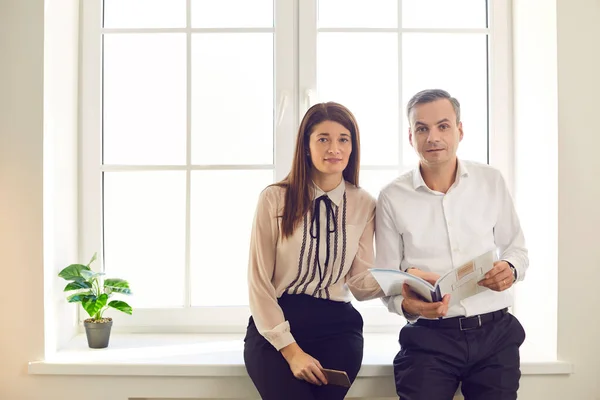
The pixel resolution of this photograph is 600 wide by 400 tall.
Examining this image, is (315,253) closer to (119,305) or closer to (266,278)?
(266,278)

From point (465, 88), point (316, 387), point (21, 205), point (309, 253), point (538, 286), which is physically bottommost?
point (316, 387)

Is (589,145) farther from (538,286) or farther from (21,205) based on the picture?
(21,205)

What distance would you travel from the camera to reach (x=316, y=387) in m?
1.74

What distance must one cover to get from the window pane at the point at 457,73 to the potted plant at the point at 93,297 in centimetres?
118

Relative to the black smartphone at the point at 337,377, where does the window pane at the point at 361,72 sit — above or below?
above

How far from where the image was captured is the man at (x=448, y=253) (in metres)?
1.74

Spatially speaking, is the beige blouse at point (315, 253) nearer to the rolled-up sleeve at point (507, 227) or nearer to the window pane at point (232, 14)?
the rolled-up sleeve at point (507, 227)

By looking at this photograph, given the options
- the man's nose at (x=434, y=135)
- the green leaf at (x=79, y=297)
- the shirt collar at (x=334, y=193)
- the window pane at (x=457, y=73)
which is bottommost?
the green leaf at (x=79, y=297)

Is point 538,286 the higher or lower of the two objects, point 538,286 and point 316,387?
the higher

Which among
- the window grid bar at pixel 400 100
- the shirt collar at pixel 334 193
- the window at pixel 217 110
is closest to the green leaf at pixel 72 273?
the window at pixel 217 110

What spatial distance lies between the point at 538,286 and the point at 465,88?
2.61ft

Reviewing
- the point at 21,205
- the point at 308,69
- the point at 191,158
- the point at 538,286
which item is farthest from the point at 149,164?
the point at 538,286

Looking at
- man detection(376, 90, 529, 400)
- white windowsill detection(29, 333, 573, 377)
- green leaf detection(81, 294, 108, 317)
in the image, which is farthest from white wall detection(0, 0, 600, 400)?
man detection(376, 90, 529, 400)

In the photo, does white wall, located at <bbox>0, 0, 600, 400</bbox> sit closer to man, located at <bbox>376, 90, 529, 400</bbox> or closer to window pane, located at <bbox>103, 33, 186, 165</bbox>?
man, located at <bbox>376, 90, 529, 400</bbox>
